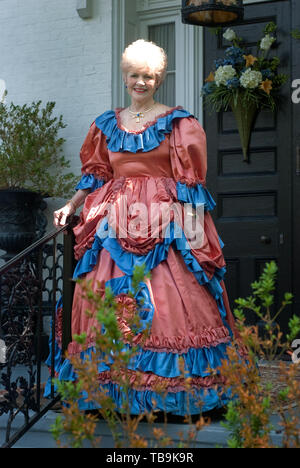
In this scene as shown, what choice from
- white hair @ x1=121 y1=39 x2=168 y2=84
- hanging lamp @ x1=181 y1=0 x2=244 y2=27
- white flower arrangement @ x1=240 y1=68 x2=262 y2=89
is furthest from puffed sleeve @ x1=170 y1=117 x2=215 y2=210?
white flower arrangement @ x1=240 y1=68 x2=262 y2=89

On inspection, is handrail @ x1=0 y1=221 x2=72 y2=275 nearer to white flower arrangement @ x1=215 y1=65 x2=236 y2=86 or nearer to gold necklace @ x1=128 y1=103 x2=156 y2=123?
gold necklace @ x1=128 y1=103 x2=156 y2=123

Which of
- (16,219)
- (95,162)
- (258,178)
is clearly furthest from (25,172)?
(258,178)

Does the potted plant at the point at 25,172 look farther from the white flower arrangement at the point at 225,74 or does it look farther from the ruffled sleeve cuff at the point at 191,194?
the ruffled sleeve cuff at the point at 191,194

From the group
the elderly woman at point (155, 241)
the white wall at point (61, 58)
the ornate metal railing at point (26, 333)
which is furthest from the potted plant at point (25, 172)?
the ornate metal railing at point (26, 333)

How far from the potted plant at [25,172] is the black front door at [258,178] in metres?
1.28

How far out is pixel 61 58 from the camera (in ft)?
17.9

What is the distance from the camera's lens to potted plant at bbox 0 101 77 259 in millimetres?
5066

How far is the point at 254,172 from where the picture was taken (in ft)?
16.5

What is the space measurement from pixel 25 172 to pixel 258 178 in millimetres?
1896

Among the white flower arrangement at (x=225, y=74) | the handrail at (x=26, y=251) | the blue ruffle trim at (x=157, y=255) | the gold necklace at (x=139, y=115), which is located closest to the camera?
the handrail at (x=26, y=251)

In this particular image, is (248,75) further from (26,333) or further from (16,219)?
(26,333)

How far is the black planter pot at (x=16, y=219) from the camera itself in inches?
200

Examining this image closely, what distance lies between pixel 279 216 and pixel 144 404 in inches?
94.1
